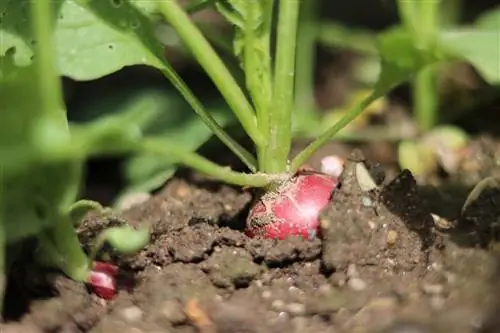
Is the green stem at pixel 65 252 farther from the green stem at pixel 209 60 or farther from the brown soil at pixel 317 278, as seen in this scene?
the green stem at pixel 209 60

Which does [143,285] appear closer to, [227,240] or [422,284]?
[227,240]

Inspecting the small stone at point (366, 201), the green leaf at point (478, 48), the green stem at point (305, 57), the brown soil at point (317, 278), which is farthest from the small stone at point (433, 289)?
the green stem at point (305, 57)

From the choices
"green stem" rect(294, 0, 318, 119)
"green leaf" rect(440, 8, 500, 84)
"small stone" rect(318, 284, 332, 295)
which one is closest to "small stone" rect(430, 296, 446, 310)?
"small stone" rect(318, 284, 332, 295)

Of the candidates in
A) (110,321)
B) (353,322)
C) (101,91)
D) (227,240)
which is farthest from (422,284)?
(101,91)

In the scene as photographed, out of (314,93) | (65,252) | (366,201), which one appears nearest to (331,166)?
(366,201)

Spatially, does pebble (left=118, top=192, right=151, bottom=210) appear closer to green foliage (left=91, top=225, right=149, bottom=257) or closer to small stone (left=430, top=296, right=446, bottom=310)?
green foliage (left=91, top=225, right=149, bottom=257)

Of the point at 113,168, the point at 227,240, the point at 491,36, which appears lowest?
the point at 113,168
